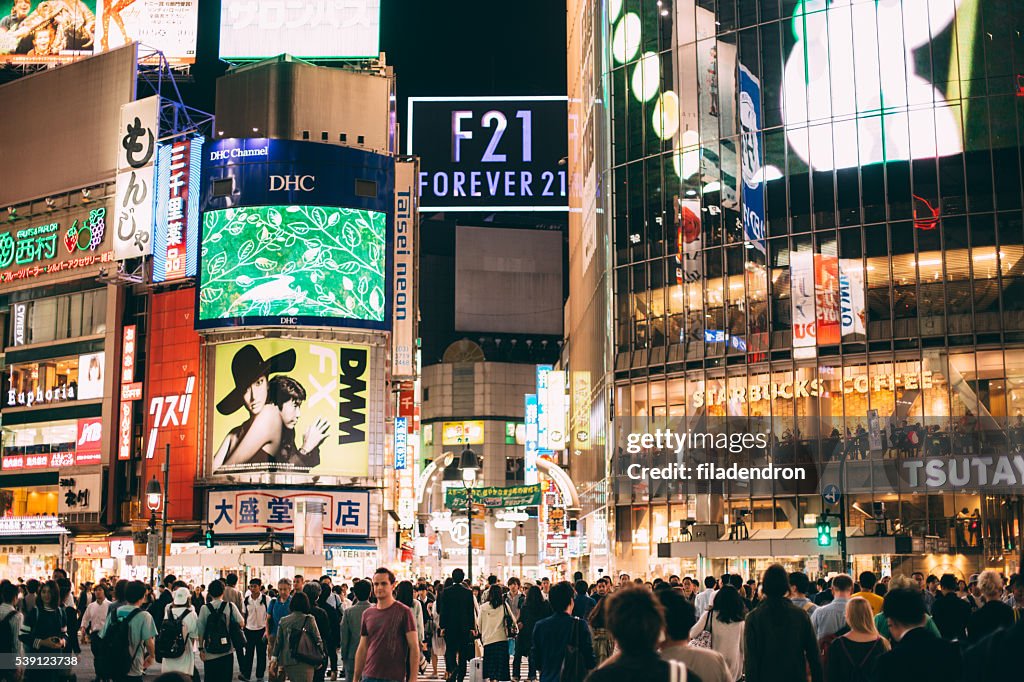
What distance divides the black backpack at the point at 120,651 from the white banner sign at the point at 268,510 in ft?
151

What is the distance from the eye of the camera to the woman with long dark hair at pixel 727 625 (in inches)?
439

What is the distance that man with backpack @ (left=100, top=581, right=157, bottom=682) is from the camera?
13.6 m

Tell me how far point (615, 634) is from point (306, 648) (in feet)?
28.9

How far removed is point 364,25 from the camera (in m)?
68.5

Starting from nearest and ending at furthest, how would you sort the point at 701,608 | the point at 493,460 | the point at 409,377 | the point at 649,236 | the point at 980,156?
1. the point at 701,608
2. the point at 980,156
3. the point at 649,236
4. the point at 409,377
5. the point at 493,460

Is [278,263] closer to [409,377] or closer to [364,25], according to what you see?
[409,377]

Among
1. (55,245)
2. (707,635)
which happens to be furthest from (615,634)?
(55,245)

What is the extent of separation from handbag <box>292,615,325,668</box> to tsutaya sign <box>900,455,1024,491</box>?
36375 millimetres

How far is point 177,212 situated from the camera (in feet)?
206

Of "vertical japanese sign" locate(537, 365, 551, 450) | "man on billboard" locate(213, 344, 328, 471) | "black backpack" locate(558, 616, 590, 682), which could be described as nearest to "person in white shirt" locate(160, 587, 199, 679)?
"black backpack" locate(558, 616, 590, 682)

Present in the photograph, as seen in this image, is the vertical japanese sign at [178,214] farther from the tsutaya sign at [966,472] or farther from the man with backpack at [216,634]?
the man with backpack at [216,634]

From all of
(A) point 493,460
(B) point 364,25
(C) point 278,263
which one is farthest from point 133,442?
(A) point 493,460

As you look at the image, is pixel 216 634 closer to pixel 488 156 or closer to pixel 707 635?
pixel 707 635

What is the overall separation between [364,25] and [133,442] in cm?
2468
